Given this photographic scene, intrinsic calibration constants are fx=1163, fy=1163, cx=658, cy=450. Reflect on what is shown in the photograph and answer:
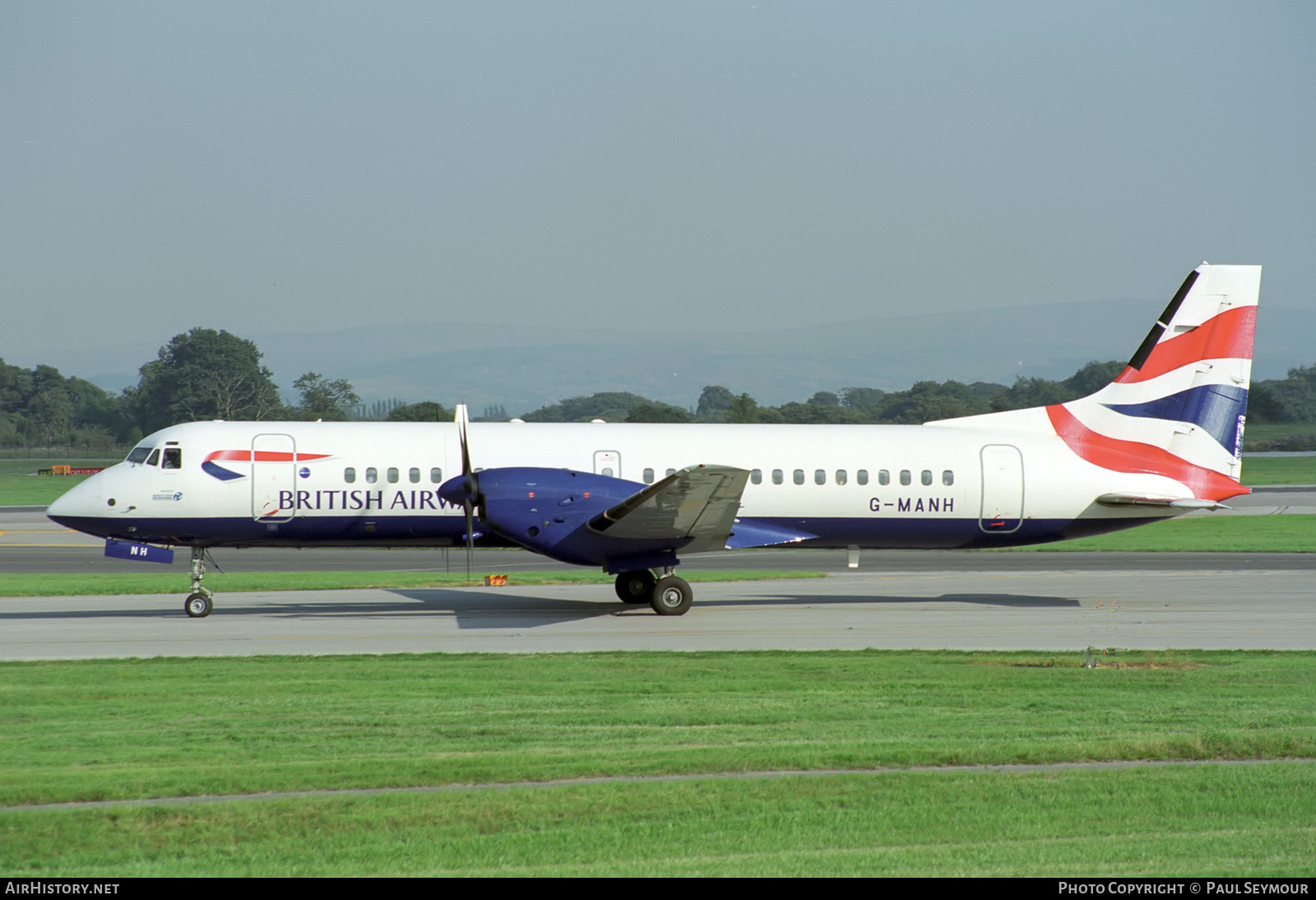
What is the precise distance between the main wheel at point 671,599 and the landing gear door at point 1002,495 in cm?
627

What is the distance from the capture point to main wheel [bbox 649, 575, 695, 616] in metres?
21.8

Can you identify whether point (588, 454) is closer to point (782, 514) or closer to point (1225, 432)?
point (782, 514)

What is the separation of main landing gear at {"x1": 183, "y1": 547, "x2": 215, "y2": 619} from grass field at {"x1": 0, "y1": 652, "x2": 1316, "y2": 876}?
17.1ft

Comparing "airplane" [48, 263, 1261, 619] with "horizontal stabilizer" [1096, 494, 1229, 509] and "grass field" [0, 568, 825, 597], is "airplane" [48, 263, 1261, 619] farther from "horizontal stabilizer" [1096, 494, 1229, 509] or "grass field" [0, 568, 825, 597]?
"grass field" [0, 568, 825, 597]

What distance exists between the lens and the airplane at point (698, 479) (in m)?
21.0

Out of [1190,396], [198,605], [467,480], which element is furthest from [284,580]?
[1190,396]

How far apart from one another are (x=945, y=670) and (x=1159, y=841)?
7638mm

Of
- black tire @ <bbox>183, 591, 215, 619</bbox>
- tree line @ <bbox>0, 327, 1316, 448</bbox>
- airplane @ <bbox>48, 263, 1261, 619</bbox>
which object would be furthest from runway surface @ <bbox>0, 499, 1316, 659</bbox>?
tree line @ <bbox>0, 327, 1316, 448</bbox>

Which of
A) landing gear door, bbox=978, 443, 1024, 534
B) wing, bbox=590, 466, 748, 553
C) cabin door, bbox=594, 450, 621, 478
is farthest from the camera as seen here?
landing gear door, bbox=978, 443, 1024, 534

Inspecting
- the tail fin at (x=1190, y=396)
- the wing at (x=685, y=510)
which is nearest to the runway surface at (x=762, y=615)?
the wing at (x=685, y=510)

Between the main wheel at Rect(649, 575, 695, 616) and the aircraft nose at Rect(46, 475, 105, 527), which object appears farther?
the main wheel at Rect(649, 575, 695, 616)

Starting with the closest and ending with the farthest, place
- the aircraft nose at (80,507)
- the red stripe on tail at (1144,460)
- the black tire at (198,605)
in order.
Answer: the aircraft nose at (80,507), the black tire at (198,605), the red stripe on tail at (1144,460)

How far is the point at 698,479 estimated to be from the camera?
63.7 feet

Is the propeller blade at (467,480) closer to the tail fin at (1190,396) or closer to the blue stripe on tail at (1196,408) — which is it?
the tail fin at (1190,396)
